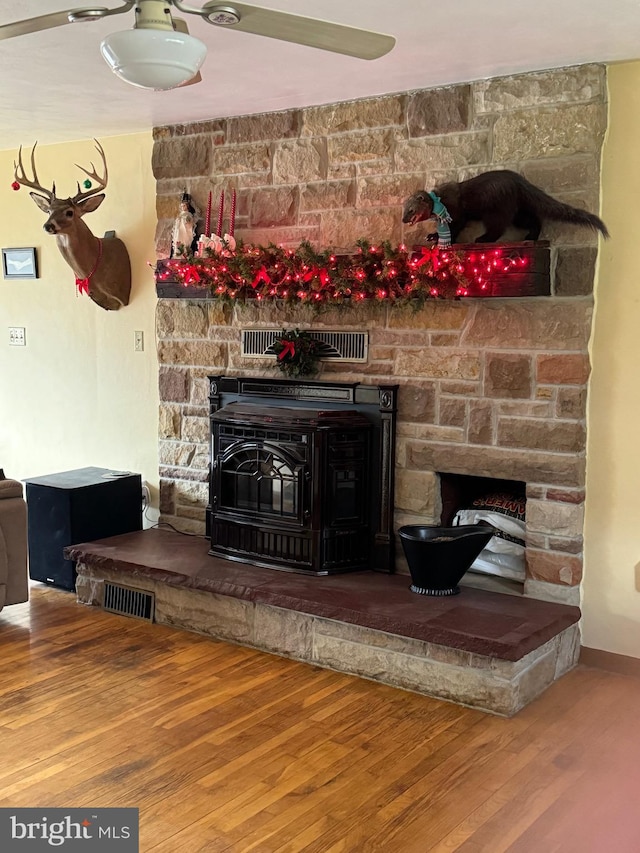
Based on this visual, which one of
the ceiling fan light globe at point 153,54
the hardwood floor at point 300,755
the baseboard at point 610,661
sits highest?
the ceiling fan light globe at point 153,54

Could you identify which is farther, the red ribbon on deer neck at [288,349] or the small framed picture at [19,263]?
the small framed picture at [19,263]

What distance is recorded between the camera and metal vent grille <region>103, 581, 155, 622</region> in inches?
164

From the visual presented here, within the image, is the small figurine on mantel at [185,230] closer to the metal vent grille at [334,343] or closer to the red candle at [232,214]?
the red candle at [232,214]

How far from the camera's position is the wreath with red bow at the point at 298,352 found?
13.7 ft

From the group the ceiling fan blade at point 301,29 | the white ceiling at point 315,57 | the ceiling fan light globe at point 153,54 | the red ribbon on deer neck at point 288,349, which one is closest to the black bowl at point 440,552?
the red ribbon on deer neck at point 288,349

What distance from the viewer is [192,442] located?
15.8 ft

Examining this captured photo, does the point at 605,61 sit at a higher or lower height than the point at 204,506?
higher

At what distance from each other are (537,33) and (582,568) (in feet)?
6.71

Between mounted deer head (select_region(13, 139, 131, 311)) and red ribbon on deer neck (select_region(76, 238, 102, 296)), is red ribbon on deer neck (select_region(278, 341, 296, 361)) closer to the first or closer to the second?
mounted deer head (select_region(13, 139, 131, 311))

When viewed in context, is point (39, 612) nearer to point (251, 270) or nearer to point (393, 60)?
point (251, 270)

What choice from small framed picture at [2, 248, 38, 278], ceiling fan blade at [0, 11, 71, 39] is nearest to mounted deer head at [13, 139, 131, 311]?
small framed picture at [2, 248, 38, 278]

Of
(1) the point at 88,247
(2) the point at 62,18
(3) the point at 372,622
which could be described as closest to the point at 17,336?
(1) the point at 88,247

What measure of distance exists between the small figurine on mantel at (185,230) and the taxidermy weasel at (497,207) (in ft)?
4.19

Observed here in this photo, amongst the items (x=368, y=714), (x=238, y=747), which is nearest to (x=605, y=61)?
(x=368, y=714)
